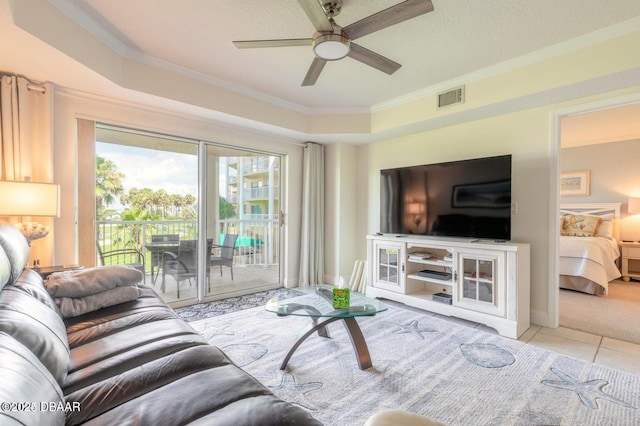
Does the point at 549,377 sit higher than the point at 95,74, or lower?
lower

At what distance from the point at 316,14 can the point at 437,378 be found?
2.29m

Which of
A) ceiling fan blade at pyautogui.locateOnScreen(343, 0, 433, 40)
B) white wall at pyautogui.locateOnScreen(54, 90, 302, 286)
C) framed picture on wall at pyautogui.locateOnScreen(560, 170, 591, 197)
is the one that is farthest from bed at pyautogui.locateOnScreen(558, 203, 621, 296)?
white wall at pyautogui.locateOnScreen(54, 90, 302, 286)

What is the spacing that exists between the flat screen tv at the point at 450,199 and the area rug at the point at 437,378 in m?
1.02

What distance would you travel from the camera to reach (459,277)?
2994 mm

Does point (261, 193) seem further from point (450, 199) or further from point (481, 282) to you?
point (481, 282)

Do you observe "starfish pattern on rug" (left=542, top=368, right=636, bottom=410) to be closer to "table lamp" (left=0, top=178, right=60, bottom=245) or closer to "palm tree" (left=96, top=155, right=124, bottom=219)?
"table lamp" (left=0, top=178, right=60, bottom=245)

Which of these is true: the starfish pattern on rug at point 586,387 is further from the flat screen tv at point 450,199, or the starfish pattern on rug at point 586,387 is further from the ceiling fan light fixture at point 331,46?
the ceiling fan light fixture at point 331,46

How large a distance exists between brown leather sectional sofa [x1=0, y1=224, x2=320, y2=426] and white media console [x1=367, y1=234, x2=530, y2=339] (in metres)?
2.45

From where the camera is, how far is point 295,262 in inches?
173

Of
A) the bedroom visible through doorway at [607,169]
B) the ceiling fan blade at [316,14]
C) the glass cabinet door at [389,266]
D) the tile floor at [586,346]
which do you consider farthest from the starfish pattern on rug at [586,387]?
the ceiling fan blade at [316,14]

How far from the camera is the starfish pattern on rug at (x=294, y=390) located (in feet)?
5.64

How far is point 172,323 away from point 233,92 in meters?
2.52

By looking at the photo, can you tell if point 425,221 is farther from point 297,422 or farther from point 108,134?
point 108,134

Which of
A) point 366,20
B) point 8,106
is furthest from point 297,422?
point 8,106
